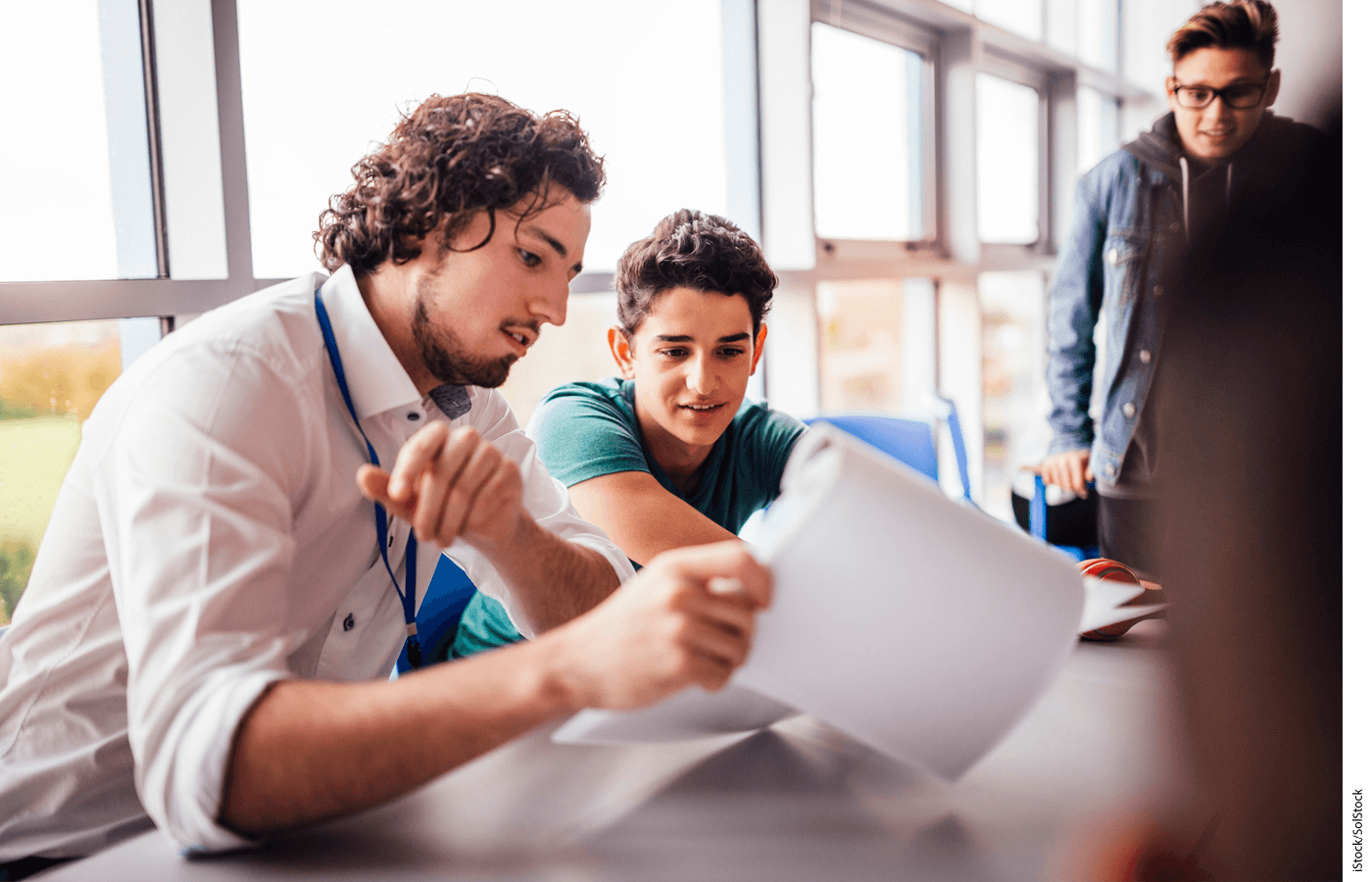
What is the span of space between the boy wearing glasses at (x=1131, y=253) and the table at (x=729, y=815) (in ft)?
4.92

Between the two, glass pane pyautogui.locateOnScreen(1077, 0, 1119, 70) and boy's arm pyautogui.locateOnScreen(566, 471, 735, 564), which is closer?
boy's arm pyautogui.locateOnScreen(566, 471, 735, 564)

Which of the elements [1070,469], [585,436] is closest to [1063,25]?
[1070,469]

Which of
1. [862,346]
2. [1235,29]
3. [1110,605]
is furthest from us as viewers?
[862,346]

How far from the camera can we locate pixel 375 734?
66 centimetres

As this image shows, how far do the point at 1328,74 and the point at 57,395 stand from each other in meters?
1.76

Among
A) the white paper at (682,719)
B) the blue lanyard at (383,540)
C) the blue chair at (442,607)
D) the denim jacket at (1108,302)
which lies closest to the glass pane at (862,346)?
the denim jacket at (1108,302)

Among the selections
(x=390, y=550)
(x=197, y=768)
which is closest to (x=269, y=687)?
(x=197, y=768)

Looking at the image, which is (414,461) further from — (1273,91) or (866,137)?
(866,137)

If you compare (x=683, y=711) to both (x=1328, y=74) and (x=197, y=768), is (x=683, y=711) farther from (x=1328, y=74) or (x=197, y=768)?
(x=1328, y=74)

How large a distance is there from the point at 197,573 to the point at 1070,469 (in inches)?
86.4

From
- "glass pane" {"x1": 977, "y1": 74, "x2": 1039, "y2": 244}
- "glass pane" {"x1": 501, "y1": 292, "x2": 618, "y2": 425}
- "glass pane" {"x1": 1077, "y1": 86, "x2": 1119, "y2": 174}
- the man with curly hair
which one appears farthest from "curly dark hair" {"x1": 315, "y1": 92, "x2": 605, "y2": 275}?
"glass pane" {"x1": 1077, "y1": 86, "x2": 1119, "y2": 174}

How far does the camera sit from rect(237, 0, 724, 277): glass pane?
6.00 ft

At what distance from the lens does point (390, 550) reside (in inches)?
43.9

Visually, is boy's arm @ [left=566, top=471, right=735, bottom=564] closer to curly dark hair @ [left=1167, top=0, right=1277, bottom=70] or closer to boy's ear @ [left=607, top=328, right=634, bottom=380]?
boy's ear @ [left=607, top=328, right=634, bottom=380]
